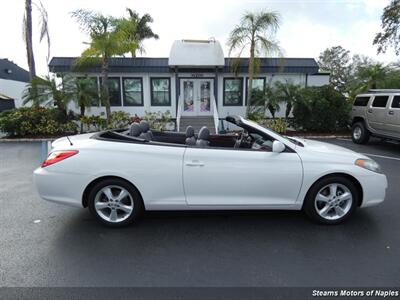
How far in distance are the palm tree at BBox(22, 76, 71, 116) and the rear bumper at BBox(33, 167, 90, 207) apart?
9366 millimetres

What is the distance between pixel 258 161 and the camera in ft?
10.7

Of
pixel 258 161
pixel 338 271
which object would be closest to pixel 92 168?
pixel 258 161

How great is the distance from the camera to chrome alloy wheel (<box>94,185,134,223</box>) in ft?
10.8

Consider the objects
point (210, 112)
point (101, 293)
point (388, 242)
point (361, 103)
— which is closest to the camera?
point (101, 293)

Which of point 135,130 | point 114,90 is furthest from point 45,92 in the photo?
point 135,130

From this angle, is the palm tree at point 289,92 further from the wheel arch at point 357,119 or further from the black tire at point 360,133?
the black tire at point 360,133

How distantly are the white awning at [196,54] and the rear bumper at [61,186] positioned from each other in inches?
424

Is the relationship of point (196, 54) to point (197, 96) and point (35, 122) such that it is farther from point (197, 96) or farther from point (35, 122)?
point (35, 122)

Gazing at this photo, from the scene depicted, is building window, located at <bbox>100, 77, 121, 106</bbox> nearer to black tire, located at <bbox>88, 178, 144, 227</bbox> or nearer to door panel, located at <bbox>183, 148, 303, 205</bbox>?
black tire, located at <bbox>88, 178, 144, 227</bbox>

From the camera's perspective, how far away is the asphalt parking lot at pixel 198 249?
2449 mm

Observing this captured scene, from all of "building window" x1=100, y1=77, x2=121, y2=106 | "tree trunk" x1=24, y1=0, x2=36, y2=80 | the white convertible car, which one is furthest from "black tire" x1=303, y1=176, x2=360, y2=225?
"tree trunk" x1=24, y1=0, x2=36, y2=80

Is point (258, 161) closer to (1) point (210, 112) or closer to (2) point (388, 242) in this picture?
(2) point (388, 242)

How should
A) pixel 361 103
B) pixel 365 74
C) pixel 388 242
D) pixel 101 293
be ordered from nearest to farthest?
pixel 101 293
pixel 388 242
pixel 361 103
pixel 365 74

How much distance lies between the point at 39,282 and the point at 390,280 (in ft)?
10.8
